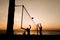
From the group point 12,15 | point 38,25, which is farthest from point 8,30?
point 38,25

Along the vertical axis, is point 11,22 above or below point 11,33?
above

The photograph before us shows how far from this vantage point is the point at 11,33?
1028 cm

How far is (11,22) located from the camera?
10.4m
